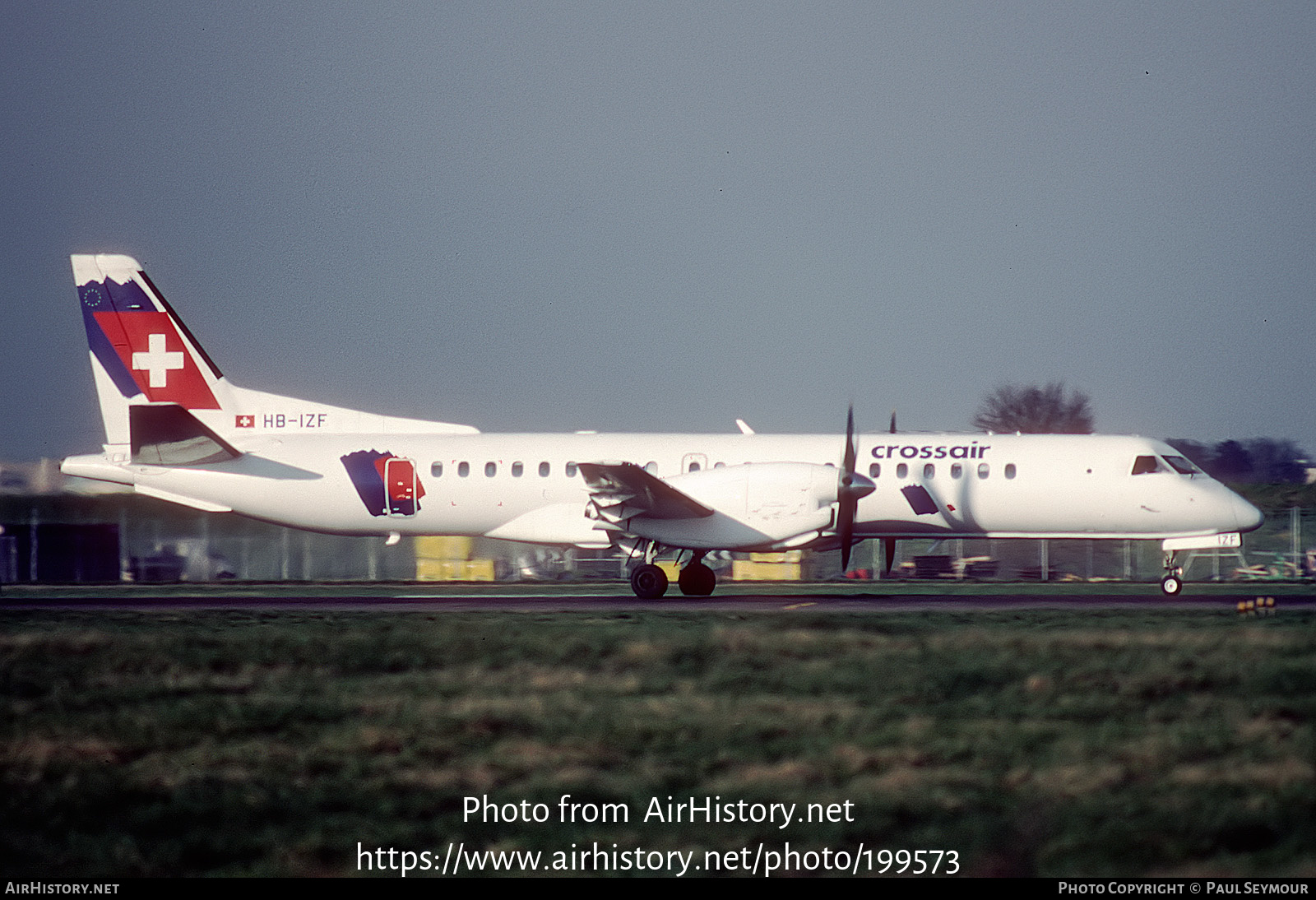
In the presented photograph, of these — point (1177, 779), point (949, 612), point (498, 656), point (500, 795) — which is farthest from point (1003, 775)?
point (949, 612)

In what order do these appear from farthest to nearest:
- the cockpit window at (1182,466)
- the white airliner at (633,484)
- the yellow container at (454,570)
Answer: the yellow container at (454,570) < the cockpit window at (1182,466) < the white airliner at (633,484)

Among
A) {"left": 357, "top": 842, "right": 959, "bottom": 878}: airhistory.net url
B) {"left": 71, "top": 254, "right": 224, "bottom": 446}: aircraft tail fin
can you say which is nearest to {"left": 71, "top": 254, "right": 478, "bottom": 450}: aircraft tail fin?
{"left": 71, "top": 254, "right": 224, "bottom": 446}: aircraft tail fin

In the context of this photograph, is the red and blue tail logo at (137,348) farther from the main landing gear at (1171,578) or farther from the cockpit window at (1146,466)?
the main landing gear at (1171,578)

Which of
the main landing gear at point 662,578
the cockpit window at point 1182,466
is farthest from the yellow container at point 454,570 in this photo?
the cockpit window at point 1182,466

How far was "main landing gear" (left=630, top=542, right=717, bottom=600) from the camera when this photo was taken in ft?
87.6

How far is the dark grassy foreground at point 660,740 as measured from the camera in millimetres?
9141

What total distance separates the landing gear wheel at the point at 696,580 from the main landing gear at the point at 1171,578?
9256 mm

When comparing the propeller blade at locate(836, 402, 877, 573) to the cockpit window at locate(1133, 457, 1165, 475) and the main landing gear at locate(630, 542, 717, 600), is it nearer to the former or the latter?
the main landing gear at locate(630, 542, 717, 600)

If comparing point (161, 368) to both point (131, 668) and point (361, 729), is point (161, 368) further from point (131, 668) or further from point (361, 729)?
point (361, 729)

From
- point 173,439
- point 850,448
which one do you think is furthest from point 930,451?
point 173,439

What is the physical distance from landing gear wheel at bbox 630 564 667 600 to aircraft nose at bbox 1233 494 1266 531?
1188cm

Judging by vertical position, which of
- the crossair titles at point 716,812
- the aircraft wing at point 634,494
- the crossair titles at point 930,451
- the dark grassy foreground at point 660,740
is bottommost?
the crossair titles at point 716,812

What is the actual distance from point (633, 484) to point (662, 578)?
218cm

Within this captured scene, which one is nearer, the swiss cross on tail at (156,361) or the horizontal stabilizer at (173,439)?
the horizontal stabilizer at (173,439)
